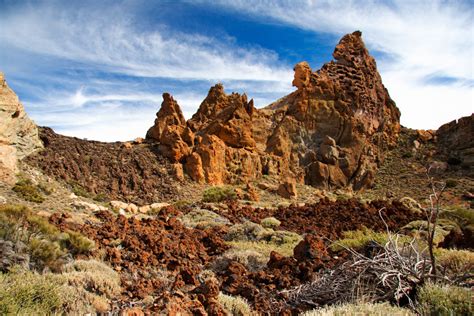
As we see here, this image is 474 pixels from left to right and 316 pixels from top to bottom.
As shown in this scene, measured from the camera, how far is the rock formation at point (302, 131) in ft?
103

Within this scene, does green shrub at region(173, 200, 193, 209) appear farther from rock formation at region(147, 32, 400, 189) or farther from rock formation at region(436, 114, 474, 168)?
rock formation at region(436, 114, 474, 168)

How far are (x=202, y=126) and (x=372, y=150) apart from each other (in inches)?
807

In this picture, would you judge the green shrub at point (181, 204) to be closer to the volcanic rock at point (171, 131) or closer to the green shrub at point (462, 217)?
the volcanic rock at point (171, 131)

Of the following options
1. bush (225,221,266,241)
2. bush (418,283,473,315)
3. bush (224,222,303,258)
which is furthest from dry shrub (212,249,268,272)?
bush (418,283,473,315)

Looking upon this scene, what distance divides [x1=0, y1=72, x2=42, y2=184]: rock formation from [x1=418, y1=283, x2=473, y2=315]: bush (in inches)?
750

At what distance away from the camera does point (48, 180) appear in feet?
71.4

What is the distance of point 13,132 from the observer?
2209cm

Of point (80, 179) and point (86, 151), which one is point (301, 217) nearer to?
point (80, 179)

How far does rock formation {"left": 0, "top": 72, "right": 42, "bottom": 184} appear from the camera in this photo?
66.7 feet

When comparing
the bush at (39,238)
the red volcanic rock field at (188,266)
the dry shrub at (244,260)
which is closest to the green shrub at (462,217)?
the red volcanic rock field at (188,266)

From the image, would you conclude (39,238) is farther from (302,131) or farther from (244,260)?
(302,131)

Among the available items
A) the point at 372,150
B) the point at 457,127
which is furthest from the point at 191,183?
the point at 457,127

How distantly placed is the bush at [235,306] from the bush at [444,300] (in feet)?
6.93

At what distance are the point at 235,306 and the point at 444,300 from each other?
249 cm
